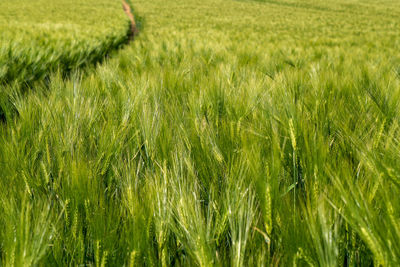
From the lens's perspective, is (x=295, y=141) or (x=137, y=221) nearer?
(x=137, y=221)

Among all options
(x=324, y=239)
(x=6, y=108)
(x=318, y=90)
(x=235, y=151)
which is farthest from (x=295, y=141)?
(x=6, y=108)

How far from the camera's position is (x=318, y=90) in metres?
1.05

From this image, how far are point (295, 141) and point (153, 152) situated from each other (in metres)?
0.31

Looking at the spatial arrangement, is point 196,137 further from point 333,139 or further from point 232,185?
point 333,139

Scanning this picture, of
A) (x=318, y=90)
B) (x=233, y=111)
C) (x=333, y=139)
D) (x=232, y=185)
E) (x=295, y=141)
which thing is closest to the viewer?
(x=232, y=185)

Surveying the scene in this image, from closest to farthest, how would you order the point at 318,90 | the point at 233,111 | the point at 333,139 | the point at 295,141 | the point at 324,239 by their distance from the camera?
the point at 324,239, the point at 295,141, the point at 333,139, the point at 233,111, the point at 318,90

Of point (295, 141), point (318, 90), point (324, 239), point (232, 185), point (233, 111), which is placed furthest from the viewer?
point (318, 90)

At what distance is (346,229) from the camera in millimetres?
438

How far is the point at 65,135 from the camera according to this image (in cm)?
70

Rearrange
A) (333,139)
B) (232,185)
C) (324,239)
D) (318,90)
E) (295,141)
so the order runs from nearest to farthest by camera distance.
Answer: (324,239)
(232,185)
(295,141)
(333,139)
(318,90)

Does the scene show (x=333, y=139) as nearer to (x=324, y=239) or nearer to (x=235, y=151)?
(x=235, y=151)

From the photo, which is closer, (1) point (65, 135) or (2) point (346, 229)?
(2) point (346, 229)

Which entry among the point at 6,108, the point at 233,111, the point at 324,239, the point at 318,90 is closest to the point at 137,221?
the point at 324,239

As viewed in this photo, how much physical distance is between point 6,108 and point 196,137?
2.80 feet
